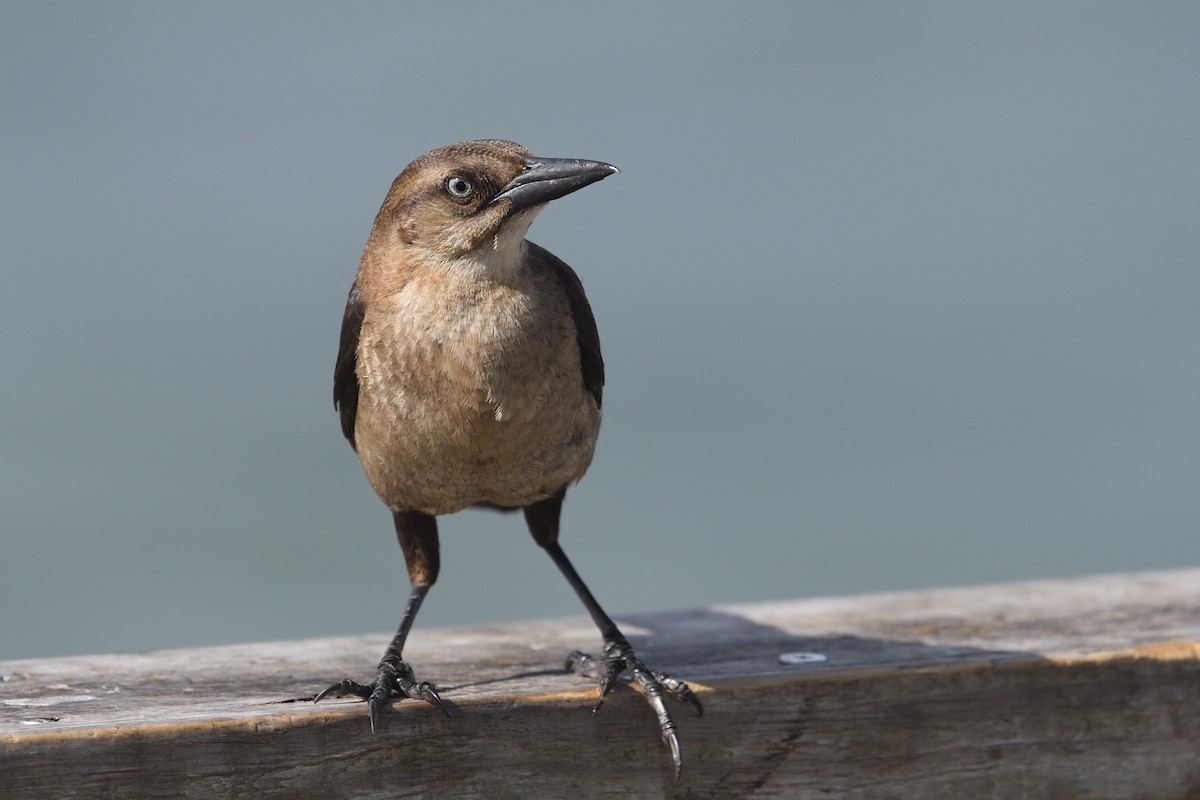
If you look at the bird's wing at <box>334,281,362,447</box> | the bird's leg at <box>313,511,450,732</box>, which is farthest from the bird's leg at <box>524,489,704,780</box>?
the bird's wing at <box>334,281,362,447</box>

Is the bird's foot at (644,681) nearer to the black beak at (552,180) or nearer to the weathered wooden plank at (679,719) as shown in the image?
the weathered wooden plank at (679,719)

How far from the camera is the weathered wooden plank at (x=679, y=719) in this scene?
2926mm

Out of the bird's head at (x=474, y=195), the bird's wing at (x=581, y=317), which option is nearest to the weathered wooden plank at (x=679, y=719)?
the bird's wing at (x=581, y=317)

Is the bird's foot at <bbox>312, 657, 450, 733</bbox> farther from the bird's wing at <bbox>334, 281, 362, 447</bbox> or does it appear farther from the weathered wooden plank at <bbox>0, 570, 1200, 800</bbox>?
the bird's wing at <bbox>334, 281, 362, 447</bbox>

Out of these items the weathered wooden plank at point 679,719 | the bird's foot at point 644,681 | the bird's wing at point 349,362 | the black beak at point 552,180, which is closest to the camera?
the weathered wooden plank at point 679,719

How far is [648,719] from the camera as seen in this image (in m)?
3.33

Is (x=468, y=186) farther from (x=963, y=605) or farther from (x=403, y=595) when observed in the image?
(x=403, y=595)

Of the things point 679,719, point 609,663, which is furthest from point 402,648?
point 679,719

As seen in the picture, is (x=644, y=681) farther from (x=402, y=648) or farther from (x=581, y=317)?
(x=581, y=317)

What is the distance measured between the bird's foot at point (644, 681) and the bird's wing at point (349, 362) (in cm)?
90

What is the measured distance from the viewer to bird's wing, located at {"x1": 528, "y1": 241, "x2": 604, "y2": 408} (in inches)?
156

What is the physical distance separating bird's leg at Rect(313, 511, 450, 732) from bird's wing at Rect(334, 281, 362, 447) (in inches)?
11.4

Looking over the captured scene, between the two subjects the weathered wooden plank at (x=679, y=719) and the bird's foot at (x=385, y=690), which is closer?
the weathered wooden plank at (x=679, y=719)

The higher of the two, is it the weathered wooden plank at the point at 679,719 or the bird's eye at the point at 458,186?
the bird's eye at the point at 458,186
